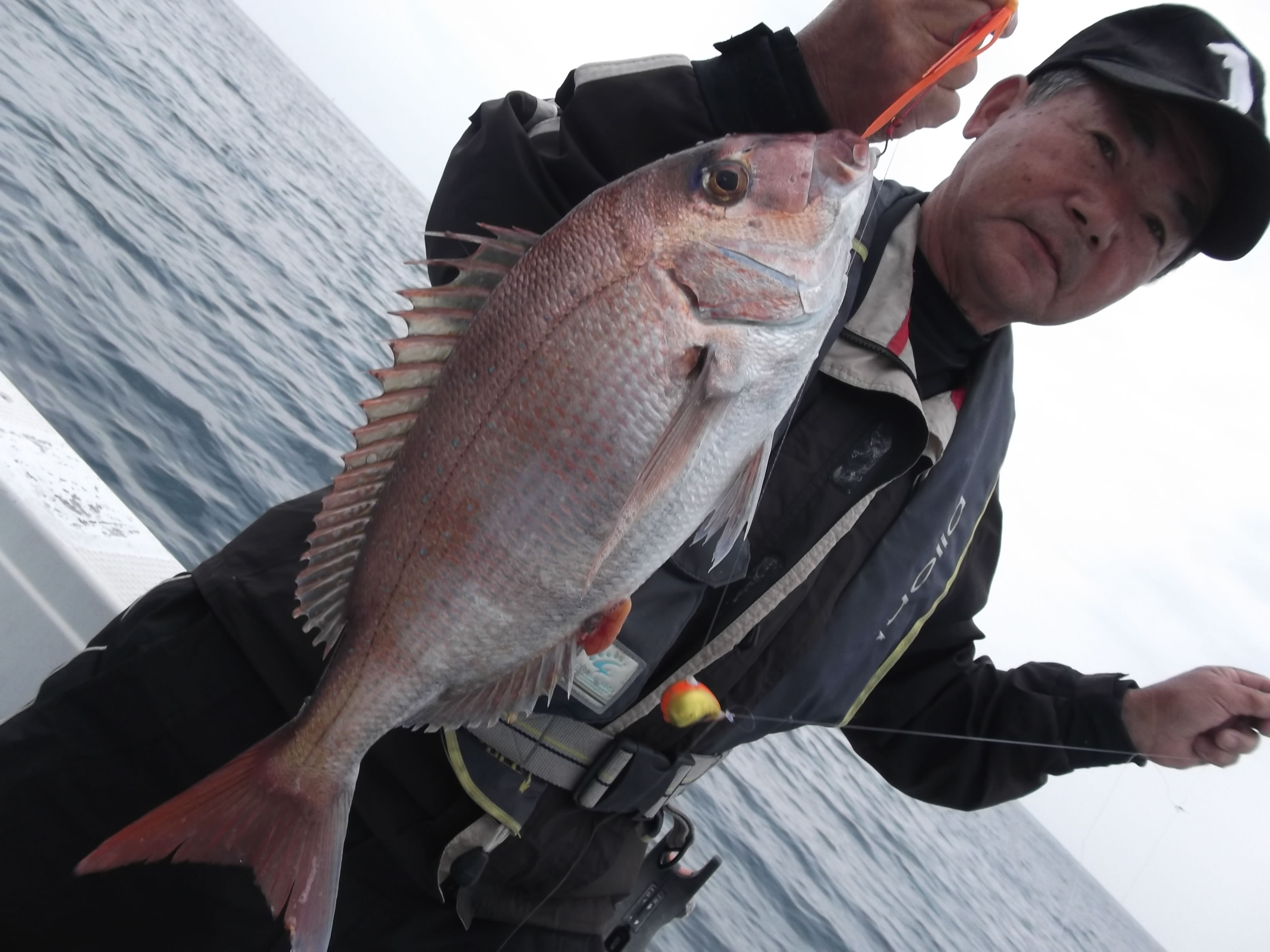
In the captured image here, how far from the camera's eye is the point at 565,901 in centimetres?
242

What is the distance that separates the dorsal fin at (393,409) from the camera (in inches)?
65.5

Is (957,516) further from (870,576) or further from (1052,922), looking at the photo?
(1052,922)

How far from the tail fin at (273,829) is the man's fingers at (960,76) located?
1.91m

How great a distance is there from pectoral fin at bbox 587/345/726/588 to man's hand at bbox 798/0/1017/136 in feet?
2.67

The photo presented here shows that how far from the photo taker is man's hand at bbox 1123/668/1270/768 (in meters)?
2.28

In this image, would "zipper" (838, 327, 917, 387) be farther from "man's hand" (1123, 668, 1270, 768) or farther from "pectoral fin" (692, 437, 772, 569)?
"man's hand" (1123, 668, 1270, 768)

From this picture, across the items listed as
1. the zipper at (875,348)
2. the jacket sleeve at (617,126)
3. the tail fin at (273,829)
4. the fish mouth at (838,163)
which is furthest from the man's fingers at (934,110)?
the tail fin at (273,829)

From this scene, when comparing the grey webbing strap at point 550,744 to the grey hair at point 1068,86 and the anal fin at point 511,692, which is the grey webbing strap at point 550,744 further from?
the grey hair at point 1068,86

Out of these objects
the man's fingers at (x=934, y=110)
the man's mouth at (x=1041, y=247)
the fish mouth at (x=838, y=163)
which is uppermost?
the fish mouth at (x=838, y=163)

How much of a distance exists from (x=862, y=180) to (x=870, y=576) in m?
1.16

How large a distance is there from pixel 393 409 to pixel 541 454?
340 mm

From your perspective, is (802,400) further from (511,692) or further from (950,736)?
(950,736)

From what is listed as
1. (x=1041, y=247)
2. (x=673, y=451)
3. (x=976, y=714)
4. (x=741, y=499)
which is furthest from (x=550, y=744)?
(x=1041, y=247)

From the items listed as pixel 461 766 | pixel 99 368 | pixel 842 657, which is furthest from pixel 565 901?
pixel 99 368
